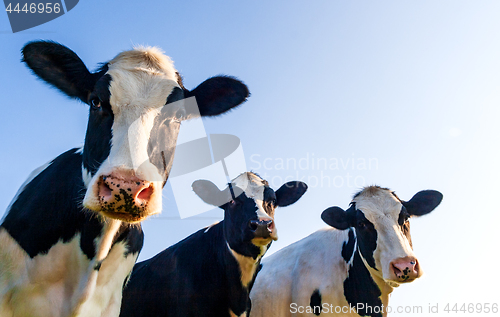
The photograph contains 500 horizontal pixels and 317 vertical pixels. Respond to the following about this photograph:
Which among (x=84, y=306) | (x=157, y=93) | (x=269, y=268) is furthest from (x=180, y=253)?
(x=157, y=93)

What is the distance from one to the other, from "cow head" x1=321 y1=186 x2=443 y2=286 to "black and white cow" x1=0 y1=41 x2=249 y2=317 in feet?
11.6

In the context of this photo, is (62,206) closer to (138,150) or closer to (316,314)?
(138,150)

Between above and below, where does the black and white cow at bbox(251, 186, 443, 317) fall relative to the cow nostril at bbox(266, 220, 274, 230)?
below

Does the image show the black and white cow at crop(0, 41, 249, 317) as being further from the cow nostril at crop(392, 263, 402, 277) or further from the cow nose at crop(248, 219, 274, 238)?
the cow nostril at crop(392, 263, 402, 277)

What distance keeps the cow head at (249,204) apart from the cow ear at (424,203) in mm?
1737

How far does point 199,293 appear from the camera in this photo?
5746mm

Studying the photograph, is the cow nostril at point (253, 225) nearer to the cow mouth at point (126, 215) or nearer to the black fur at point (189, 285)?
the black fur at point (189, 285)

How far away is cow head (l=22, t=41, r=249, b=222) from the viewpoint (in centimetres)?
282

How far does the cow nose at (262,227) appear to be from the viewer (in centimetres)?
548

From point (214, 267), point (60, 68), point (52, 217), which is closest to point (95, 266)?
point (52, 217)

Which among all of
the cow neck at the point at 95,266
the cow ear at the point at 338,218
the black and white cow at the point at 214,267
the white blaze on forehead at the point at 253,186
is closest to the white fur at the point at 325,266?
the cow ear at the point at 338,218

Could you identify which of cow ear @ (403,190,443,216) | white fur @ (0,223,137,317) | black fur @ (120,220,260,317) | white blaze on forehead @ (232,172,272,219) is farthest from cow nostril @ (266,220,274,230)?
cow ear @ (403,190,443,216)

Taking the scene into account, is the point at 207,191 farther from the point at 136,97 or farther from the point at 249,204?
the point at 136,97

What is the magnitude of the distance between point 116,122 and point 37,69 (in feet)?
3.65
